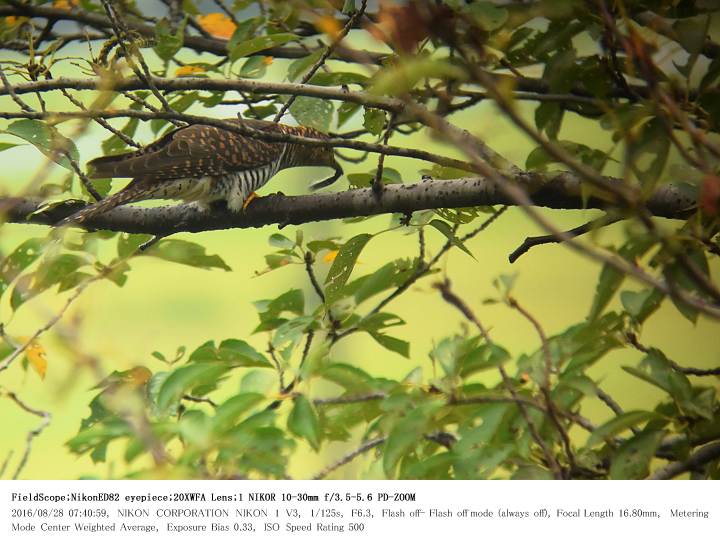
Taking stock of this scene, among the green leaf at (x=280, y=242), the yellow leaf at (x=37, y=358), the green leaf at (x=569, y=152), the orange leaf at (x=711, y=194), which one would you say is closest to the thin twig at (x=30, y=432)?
the yellow leaf at (x=37, y=358)

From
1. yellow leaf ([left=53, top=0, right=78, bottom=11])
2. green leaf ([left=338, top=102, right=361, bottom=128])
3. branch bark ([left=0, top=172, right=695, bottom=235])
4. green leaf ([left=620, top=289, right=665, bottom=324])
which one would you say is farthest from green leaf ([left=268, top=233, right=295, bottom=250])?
yellow leaf ([left=53, top=0, right=78, bottom=11])

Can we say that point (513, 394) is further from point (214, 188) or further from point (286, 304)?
point (214, 188)

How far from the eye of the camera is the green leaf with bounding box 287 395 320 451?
0.57 metres

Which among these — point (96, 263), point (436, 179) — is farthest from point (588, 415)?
point (96, 263)

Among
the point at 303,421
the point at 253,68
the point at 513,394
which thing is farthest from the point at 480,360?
the point at 253,68

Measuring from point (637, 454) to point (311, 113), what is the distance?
0.45m

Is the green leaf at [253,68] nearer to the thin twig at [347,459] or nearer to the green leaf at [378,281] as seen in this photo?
the green leaf at [378,281]

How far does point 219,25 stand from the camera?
3.44ft

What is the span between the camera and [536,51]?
0.65m

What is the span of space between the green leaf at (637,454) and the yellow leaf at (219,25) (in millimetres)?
716

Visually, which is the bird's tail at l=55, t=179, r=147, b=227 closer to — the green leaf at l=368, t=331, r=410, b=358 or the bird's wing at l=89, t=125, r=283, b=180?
the bird's wing at l=89, t=125, r=283, b=180

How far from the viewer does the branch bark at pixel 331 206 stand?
0.73 m

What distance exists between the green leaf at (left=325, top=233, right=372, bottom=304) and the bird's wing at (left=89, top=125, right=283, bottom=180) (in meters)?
0.33
